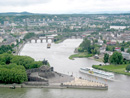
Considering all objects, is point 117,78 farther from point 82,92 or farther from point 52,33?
point 52,33

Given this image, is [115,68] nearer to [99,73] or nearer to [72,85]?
[99,73]

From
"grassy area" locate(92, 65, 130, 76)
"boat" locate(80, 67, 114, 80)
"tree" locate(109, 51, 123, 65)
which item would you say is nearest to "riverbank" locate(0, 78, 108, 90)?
"boat" locate(80, 67, 114, 80)

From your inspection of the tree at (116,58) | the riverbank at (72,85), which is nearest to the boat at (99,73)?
the riverbank at (72,85)

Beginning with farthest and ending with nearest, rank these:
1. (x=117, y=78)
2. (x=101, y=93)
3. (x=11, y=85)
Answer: (x=117, y=78), (x=11, y=85), (x=101, y=93)

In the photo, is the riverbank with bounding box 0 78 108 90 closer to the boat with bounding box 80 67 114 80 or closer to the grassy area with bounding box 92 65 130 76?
the boat with bounding box 80 67 114 80

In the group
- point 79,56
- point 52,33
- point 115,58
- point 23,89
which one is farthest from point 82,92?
point 52,33

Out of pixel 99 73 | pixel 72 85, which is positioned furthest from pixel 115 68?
pixel 72 85

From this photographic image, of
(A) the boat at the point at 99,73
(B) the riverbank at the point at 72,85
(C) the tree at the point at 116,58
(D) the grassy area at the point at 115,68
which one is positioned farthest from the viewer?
(C) the tree at the point at 116,58

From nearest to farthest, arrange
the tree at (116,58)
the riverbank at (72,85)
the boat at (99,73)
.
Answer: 1. the riverbank at (72,85)
2. the boat at (99,73)
3. the tree at (116,58)

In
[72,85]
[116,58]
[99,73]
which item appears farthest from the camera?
[116,58]

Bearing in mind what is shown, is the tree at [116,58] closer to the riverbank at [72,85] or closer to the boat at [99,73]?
the boat at [99,73]

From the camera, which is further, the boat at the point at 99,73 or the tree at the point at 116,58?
the tree at the point at 116,58
